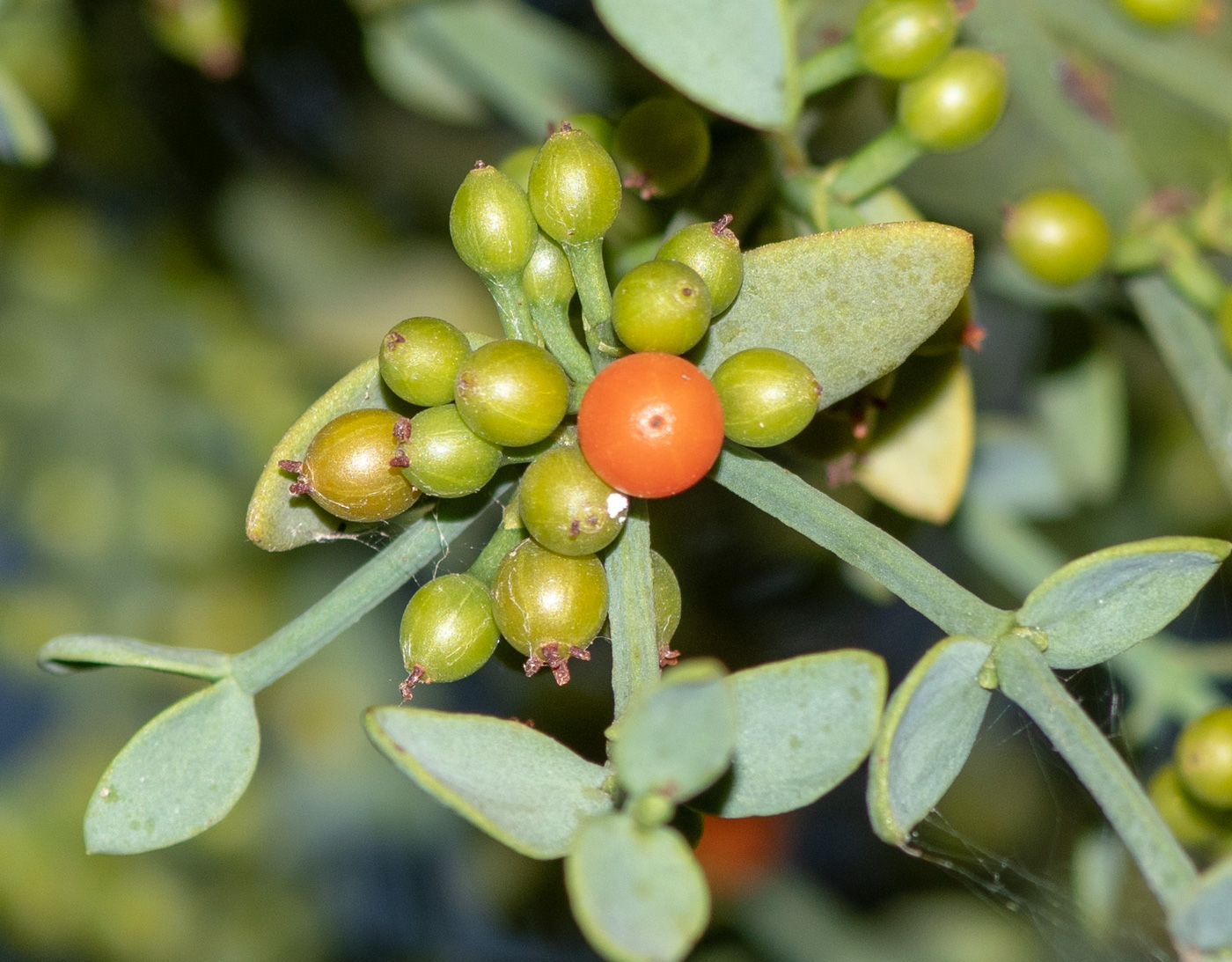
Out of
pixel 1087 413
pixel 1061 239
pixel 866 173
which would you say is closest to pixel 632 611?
pixel 866 173

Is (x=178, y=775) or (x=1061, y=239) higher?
(x=1061, y=239)

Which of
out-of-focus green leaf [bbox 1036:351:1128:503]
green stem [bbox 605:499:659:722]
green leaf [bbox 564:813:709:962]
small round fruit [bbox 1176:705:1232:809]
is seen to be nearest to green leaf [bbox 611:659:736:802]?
green leaf [bbox 564:813:709:962]

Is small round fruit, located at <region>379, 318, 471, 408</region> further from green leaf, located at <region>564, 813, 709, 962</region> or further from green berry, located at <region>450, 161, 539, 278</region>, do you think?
green leaf, located at <region>564, 813, 709, 962</region>

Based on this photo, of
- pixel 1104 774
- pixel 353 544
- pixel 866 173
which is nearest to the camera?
pixel 1104 774

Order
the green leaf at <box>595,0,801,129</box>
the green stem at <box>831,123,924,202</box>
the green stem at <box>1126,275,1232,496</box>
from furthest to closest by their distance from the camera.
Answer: the green stem at <box>1126,275,1232,496</box>
the green stem at <box>831,123,924,202</box>
the green leaf at <box>595,0,801,129</box>

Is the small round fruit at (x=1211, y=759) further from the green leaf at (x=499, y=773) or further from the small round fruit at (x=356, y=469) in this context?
the small round fruit at (x=356, y=469)

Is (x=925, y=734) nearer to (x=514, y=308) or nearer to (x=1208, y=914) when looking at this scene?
(x=1208, y=914)
